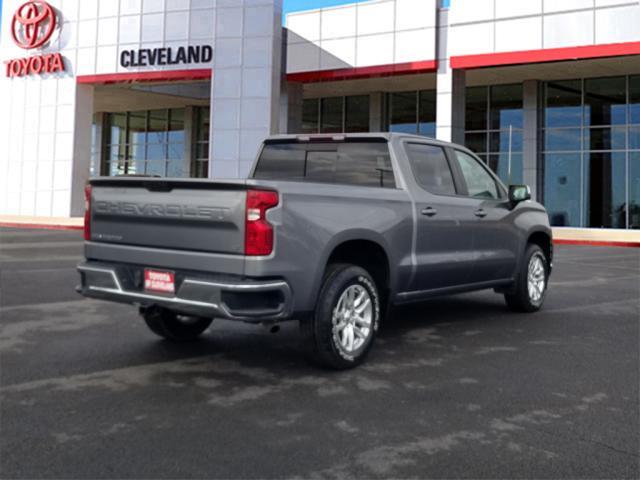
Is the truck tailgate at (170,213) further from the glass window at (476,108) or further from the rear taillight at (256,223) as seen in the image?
the glass window at (476,108)

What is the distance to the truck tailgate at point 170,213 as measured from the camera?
183 inches

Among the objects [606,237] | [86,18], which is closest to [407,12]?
[606,237]

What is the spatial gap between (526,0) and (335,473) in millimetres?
22376

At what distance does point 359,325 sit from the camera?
5500mm

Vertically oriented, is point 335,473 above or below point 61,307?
below

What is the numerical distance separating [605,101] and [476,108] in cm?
531

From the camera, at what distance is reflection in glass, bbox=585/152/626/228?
26141 millimetres

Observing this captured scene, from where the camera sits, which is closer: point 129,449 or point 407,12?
point 129,449

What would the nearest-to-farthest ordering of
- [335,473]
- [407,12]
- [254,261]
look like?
[335,473] < [254,261] < [407,12]

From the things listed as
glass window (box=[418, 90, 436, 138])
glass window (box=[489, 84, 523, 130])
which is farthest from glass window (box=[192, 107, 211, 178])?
glass window (box=[489, 84, 523, 130])

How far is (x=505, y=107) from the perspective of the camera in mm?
28766

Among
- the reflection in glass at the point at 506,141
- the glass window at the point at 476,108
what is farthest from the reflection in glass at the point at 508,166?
the glass window at the point at 476,108

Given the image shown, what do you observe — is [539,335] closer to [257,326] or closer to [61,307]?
[257,326]

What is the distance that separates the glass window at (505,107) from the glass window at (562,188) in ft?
7.53
